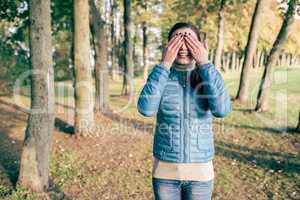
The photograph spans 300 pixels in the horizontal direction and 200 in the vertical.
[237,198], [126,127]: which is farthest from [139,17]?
[237,198]

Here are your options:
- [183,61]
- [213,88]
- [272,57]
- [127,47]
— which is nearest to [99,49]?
[272,57]

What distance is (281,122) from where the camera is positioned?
14047mm

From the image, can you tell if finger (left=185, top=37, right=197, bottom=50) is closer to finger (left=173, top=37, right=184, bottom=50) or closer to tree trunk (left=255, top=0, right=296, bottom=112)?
finger (left=173, top=37, right=184, bottom=50)

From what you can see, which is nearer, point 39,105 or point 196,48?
point 196,48

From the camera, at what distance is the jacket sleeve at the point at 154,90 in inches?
128

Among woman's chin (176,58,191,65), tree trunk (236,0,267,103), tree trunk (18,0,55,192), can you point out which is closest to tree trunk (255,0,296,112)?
tree trunk (236,0,267,103)

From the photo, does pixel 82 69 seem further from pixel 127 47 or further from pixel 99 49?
pixel 127 47

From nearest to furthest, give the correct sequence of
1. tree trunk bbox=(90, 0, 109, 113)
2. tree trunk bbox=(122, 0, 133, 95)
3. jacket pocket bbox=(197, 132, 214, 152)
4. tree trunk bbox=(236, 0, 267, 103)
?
1. jacket pocket bbox=(197, 132, 214, 152)
2. tree trunk bbox=(90, 0, 109, 113)
3. tree trunk bbox=(236, 0, 267, 103)
4. tree trunk bbox=(122, 0, 133, 95)

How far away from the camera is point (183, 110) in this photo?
132 inches

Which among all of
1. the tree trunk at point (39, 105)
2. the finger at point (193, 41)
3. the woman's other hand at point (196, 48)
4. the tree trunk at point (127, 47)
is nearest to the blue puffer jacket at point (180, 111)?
the woman's other hand at point (196, 48)

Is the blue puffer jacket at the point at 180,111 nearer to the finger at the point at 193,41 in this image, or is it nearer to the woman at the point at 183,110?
the woman at the point at 183,110

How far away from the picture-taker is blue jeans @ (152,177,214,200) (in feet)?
11.3

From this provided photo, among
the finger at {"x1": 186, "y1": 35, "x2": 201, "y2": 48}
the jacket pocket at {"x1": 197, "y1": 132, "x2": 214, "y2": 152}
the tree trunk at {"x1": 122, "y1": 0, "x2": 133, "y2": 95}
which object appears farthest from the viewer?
the tree trunk at {"x1": 122, "y1": 0, "x2": 133, "y2": 95}

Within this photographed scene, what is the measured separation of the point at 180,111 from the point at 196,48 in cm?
60
